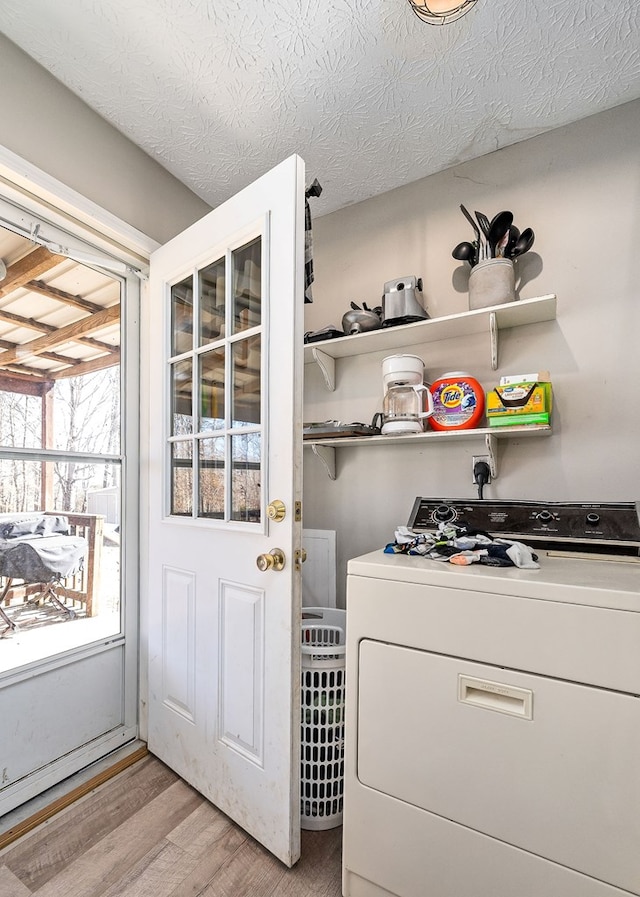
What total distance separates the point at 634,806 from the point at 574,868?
0.67 ft

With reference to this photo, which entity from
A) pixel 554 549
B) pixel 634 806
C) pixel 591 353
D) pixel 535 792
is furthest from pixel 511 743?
pixel 591 353

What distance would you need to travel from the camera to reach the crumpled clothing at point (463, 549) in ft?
3.68

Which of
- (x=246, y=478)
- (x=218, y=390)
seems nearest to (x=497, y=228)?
(x=218, y=390)

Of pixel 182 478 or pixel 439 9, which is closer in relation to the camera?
pixel 439 9

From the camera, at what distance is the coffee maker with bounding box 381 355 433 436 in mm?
1692

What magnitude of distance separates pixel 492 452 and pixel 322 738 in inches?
45.8

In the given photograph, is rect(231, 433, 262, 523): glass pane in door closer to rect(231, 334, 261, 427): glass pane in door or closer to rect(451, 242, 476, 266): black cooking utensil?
rect(231, 334, 261, 427): glass pane in door

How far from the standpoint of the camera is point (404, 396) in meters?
1.77

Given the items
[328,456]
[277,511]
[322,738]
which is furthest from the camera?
[328,456]

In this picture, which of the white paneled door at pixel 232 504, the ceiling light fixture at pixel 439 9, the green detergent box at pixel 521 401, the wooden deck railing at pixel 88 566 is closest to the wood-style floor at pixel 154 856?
the white paneled door at pixel 232 504

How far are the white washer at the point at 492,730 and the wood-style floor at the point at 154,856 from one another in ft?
0.66

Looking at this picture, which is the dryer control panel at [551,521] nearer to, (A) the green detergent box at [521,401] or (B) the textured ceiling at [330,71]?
(A) the green detergent box at [521,401]

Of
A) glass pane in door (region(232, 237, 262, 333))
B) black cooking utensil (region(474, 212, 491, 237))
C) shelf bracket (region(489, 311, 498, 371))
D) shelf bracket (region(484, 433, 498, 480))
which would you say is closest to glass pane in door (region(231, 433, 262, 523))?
glass pane in door (region(232, 237, 262, 333))

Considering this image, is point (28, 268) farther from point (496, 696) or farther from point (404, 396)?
point (496, 696)
